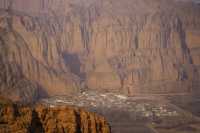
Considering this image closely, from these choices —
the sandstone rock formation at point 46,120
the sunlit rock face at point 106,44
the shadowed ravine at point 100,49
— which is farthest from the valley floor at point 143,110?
the sandstone rock formation at point 46,120

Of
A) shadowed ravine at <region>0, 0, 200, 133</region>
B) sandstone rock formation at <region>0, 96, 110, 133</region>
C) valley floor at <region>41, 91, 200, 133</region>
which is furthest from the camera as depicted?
shadowed ravine at <region>0, 0, 200, 133</region>

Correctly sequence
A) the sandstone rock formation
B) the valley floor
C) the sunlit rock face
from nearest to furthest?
the sandstone rock formation, the valley floor, the sunlit rock face

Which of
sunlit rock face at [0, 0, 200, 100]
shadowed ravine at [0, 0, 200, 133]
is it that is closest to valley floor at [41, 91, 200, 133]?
shadowed ravine at [0, 0, 200, 133]

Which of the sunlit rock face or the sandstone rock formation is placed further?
the sunlit rock face

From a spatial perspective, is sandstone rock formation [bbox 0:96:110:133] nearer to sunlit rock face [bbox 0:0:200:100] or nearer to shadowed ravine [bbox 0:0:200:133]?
shadowed ravine [bbox 0:0:200:133]

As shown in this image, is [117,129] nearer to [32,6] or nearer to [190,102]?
[190,102]

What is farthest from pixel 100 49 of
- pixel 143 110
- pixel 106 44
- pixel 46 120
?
pixel 46 120

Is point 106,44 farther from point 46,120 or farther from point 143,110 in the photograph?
point 46,120
